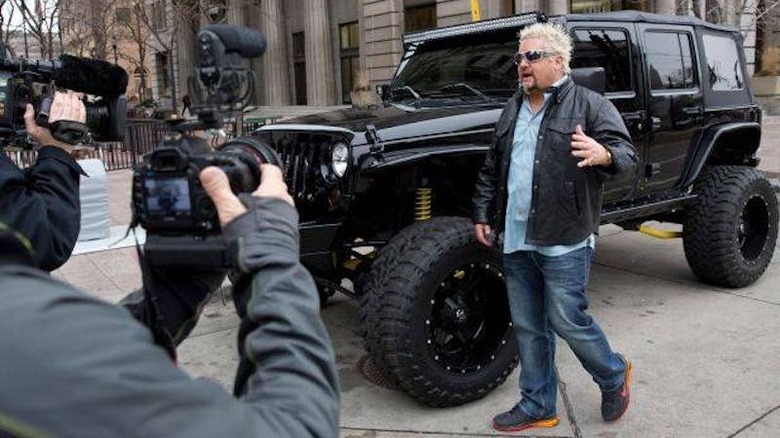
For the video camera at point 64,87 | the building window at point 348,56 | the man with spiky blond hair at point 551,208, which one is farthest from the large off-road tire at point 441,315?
the building window at point 348,56

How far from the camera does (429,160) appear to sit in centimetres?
404

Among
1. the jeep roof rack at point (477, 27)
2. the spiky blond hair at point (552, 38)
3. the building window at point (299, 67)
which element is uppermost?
the building window at point (299, 67)

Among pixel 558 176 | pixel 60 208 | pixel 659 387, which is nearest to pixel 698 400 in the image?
pixel 659 387

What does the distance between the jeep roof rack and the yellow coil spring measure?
1.41 meters

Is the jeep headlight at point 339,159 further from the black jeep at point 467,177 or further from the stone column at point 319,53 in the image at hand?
the stone column at point 319,53

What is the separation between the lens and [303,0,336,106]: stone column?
2808cm

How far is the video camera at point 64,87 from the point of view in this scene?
2367mm

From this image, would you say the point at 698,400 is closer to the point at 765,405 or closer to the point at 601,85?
the point at 765,405

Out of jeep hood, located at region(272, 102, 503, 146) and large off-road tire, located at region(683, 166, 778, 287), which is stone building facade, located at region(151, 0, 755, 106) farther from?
jeep hood, located at region(272, 102, 503, 146)

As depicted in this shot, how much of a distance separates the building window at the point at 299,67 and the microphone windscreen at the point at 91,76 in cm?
2914

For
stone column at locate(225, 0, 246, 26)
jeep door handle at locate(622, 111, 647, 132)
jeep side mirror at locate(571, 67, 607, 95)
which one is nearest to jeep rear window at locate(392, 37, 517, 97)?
jeep side mirror at locate(571, 67, 607, 95)

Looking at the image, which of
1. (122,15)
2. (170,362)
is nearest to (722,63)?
(170,362)

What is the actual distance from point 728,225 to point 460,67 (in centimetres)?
231

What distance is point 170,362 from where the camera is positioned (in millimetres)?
974
